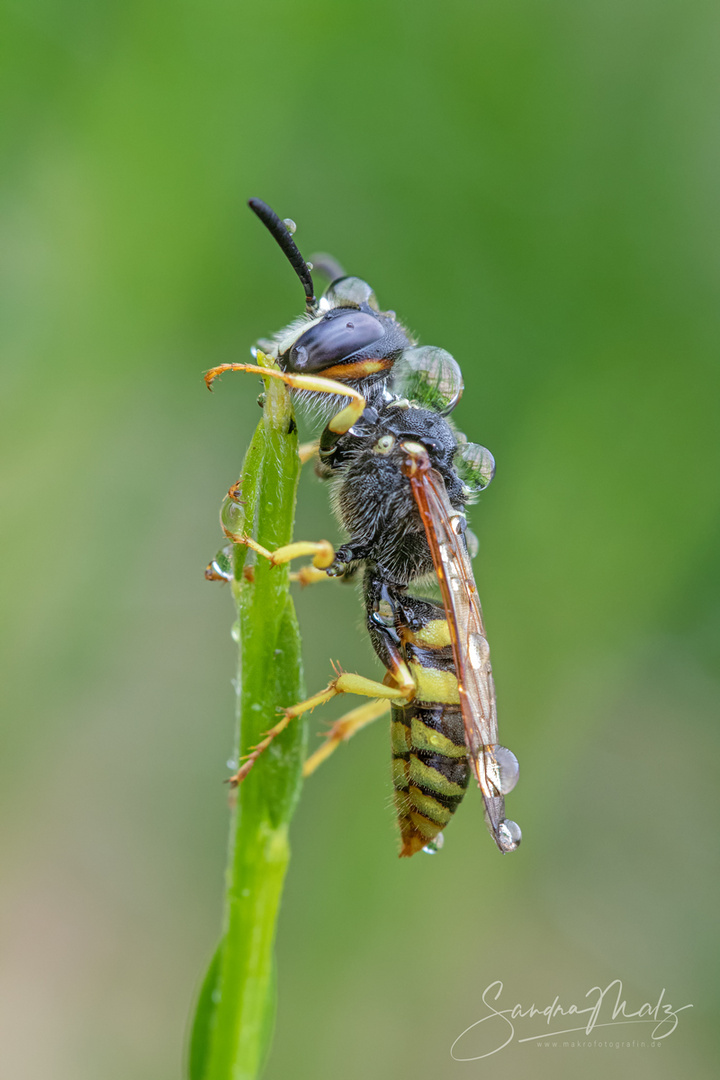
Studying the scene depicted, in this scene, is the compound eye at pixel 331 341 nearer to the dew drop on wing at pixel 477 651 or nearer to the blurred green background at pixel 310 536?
the dew drop on wing at pixel 477 651

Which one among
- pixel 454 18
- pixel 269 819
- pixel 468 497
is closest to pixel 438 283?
pixel 454 18

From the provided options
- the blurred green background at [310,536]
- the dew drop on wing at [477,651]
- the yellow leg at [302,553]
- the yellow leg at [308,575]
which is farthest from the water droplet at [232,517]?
the blurred green background at [310,536]

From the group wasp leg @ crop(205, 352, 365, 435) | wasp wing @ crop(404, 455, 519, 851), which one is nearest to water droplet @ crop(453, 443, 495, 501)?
wasp wing @ crop(404, 455, 519, 851)

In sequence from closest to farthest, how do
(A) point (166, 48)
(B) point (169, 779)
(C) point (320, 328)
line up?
(C) point (320, 328), (A) point (166, 48), (B) point (169, 779)

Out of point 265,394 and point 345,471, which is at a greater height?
point 345,471

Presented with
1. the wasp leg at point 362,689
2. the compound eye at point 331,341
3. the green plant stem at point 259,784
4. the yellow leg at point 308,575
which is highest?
the compound eye at point 331,341

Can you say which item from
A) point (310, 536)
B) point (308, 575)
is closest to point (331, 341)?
point (308, 575)

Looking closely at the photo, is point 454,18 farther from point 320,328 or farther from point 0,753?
point 0,753
